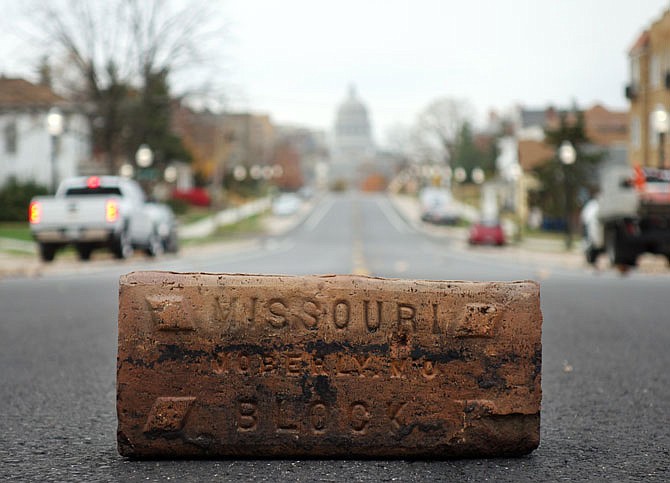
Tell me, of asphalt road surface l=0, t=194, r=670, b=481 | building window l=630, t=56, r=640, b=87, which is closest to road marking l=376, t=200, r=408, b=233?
building window l=630, t=56, r=640, b=87

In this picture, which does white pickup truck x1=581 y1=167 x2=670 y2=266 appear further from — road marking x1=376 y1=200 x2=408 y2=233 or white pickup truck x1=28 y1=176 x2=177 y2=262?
road marking x1=376 y1=200 x2=408 y2=233

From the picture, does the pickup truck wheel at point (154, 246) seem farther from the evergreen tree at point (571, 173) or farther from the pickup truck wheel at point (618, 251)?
the evergreen tree at point (571, 173)

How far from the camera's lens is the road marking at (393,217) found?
2507 inches

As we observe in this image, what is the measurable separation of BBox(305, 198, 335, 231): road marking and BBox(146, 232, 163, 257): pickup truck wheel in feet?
117

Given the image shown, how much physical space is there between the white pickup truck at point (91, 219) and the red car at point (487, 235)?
804 inches

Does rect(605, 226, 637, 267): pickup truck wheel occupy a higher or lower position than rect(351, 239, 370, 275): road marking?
higher

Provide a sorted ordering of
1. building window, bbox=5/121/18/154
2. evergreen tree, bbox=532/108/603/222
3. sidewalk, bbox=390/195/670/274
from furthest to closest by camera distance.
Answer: building window, bbox=5/121/18/154, evergreen tree, bbox=532/108/603/222, sidewalk, bbox=390/195/670/274

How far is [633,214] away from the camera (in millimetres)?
19609

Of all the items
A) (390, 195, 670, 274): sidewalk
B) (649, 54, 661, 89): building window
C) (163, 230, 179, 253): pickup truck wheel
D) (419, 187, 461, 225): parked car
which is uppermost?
(649, 54, 661, 89): building window

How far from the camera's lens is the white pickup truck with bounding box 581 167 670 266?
19500 millimetres

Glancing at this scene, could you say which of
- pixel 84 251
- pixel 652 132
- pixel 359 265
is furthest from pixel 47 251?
pixel 652 132

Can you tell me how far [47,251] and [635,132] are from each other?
33.5 metres

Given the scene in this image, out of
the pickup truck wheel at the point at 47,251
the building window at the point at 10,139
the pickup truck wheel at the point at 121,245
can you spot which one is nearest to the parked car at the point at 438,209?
the building window at the point at 10,139

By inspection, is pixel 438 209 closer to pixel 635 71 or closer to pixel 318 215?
pixel 318 215
